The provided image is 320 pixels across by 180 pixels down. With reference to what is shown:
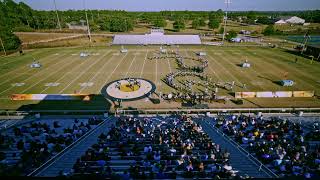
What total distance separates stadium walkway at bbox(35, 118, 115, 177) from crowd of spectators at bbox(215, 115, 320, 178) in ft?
35.8

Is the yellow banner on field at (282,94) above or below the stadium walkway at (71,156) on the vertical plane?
below

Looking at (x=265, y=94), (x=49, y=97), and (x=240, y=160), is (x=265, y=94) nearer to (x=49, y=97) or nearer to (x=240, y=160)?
(x=240, y=160)

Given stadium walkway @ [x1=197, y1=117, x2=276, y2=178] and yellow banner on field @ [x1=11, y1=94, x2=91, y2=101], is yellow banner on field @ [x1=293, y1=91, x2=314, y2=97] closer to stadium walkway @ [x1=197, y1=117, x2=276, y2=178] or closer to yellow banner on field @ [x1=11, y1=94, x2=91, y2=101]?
stadium walkway @ [x1=197, y1=117, x2=276, y2=178]

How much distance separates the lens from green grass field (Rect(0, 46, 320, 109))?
34.7 meters

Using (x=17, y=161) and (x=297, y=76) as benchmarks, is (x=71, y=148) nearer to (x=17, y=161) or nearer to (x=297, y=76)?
(x=17, y=161)

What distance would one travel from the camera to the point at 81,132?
21.5m

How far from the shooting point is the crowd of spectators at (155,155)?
48.4 ft

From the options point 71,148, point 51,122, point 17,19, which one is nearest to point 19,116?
point 51,122

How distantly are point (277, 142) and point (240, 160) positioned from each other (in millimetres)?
3748

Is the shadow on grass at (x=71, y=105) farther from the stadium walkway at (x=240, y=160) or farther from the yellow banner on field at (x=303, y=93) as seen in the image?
the yellow banner on field at (x=303, y=93)

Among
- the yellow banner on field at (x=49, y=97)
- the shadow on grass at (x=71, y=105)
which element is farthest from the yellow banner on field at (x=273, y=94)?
the yellow banner on field at (x=49, y=97)

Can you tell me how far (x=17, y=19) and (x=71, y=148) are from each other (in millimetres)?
121887

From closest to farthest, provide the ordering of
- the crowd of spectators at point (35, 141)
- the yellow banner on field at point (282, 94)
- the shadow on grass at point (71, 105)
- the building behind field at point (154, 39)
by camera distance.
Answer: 1. the crowd of spectators at point (35, 141)
2. the shadow on grass at point (71, 105)
3. the yellow banner on field at point (282, 94)
4. the building behind field at point (154, 39)

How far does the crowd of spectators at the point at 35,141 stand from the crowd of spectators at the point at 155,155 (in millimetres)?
2663
